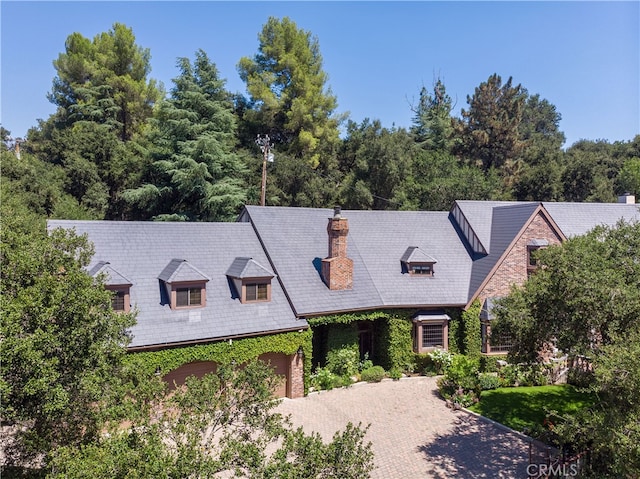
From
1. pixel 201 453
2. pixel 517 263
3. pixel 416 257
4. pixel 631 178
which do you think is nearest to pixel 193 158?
pixel 416 257

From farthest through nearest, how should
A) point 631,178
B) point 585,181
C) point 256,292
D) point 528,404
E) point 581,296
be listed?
point 631,178
point 585,181
point 256,292
point 528,404
point 581,296

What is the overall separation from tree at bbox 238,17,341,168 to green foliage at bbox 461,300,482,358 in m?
28.3

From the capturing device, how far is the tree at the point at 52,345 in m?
8.15

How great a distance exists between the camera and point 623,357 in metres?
9.92

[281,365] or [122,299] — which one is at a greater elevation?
[122,299]

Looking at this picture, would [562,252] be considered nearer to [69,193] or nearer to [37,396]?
[37,396]

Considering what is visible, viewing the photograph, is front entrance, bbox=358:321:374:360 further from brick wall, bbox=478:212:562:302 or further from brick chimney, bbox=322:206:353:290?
brick wall, bbox=478:212:562:302

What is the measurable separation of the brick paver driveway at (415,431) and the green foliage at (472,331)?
3609 millimetres

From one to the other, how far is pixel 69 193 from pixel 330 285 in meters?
30.9

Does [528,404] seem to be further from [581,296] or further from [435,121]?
[435,121]

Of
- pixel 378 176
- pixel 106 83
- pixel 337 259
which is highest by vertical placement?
pixel 106 83

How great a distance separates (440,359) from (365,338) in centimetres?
441

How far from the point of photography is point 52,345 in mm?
8719

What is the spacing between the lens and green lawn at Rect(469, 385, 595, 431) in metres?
17.9
